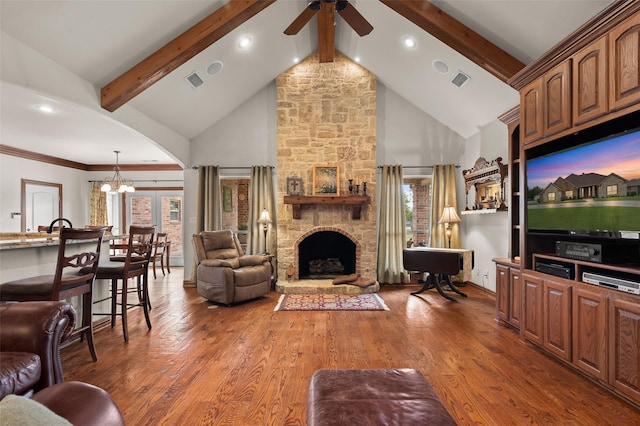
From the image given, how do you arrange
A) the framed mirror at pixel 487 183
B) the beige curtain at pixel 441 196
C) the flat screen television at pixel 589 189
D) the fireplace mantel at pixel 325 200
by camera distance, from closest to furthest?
the flat screen television at pixel 589 189 → the framed mirror at pixel 487 183 → the fireplace mantel at pixel 325 200 → the beige curtain at pixel 441 196

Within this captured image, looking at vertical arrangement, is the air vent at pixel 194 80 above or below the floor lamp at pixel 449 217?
above

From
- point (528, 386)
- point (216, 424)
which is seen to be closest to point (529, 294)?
point (528, 386)

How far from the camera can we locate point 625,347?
6.75 ft

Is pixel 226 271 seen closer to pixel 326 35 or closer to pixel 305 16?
pixel 305 16

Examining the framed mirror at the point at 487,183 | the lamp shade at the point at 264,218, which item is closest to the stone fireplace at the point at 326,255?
the lamp shade at the point at 264,218

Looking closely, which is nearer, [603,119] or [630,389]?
[630,389]

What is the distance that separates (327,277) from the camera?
582 centimetres

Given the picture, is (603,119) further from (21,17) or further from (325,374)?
(21,17)

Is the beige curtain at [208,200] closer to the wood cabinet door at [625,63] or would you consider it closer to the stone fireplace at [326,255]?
the stone fireplace at [326,255]

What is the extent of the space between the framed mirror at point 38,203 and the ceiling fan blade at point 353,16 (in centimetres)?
736

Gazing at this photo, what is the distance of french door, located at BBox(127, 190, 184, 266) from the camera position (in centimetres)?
816

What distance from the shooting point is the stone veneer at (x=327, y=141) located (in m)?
5.70

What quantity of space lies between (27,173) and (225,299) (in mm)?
5763

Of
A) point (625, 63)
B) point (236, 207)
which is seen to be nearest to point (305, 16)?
point (625, 63)
